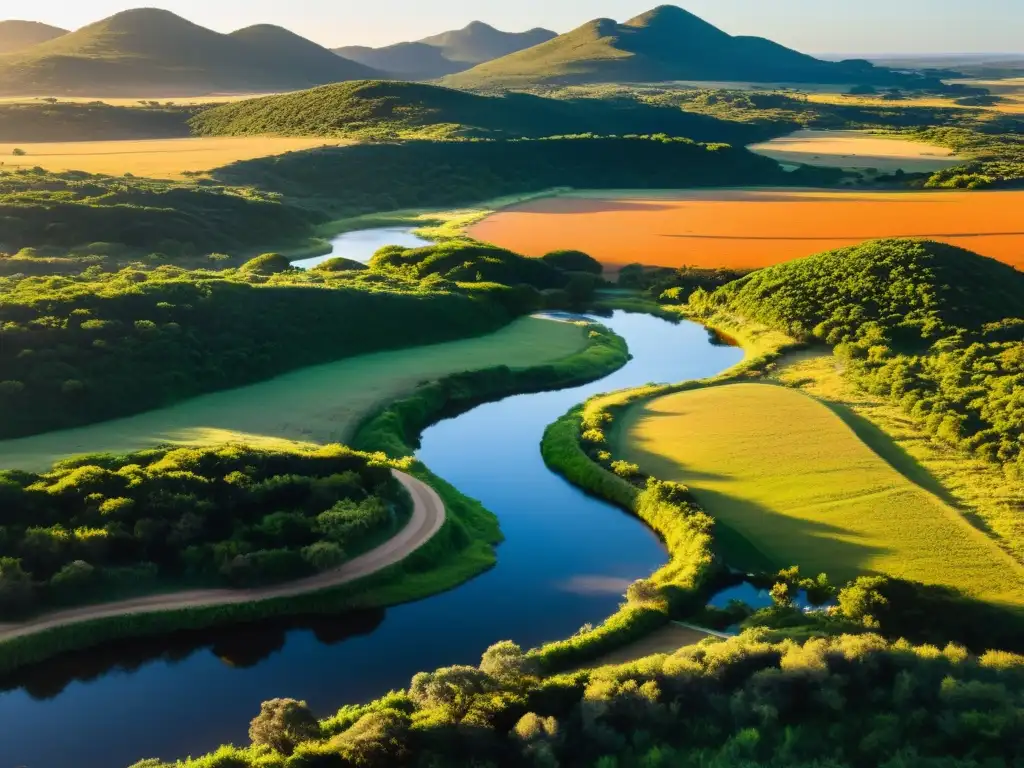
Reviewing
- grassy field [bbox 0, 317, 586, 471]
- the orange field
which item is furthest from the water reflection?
the orange field

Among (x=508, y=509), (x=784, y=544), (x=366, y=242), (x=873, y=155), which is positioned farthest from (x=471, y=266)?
(x=873, y=155)

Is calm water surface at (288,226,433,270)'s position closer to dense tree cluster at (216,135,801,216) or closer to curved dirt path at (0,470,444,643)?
dense tree cluster at (216,135,801,216)

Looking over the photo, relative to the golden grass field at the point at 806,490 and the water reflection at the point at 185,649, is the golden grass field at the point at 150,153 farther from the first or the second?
the water reflection at the point at 185,649

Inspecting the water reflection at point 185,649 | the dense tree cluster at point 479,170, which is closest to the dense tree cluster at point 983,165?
the dense tree cluster at point 479,170

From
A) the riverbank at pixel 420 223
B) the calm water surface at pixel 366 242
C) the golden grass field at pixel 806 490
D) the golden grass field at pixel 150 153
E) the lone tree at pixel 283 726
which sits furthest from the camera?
the golden grass field at pixel 150 153

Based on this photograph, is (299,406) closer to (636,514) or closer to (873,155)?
(636,514)

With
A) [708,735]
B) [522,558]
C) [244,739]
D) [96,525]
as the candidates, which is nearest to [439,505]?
[522,558]
